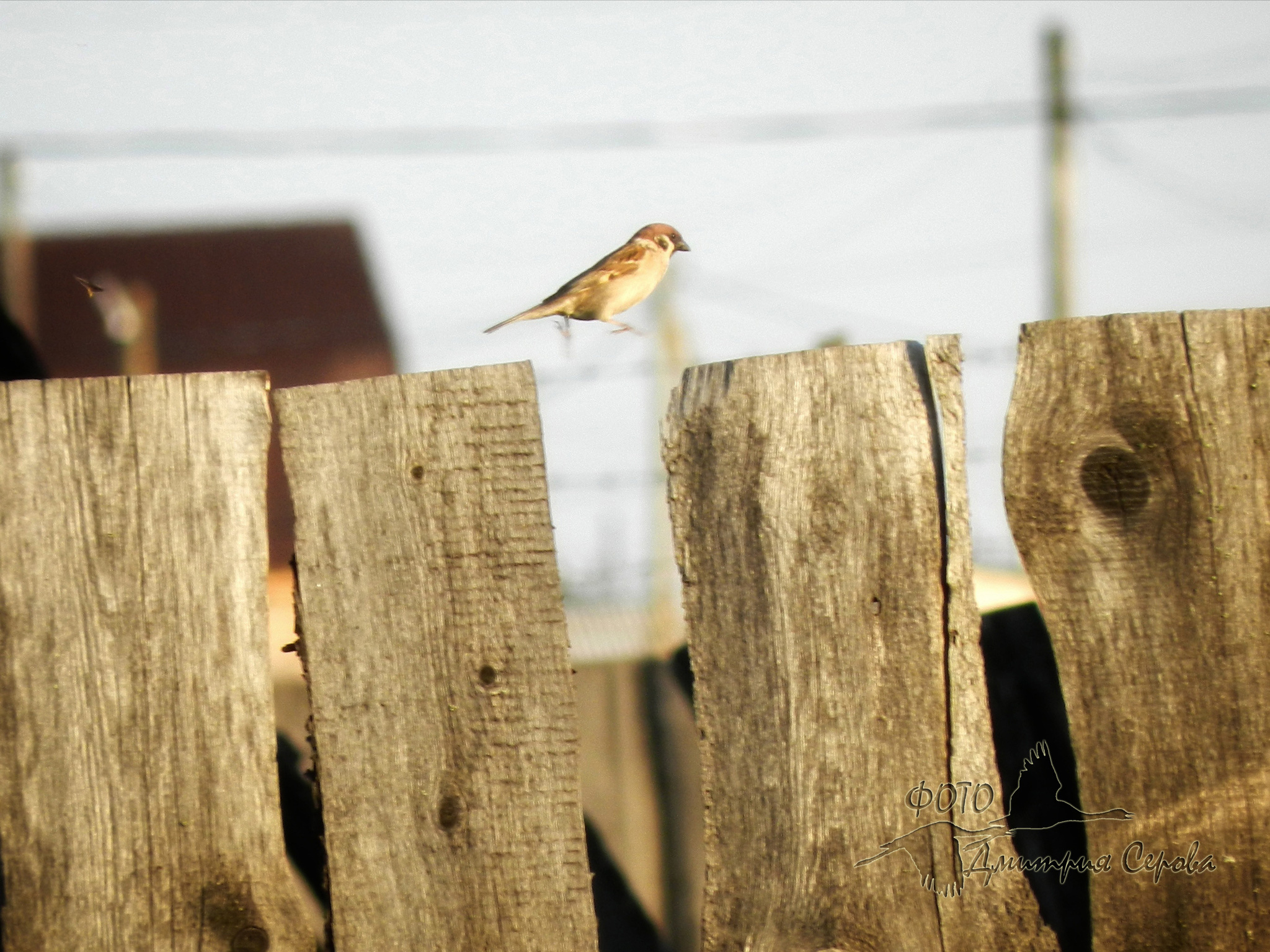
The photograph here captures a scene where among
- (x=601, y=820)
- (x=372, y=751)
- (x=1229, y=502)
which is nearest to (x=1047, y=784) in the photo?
(x=1229, y=502)

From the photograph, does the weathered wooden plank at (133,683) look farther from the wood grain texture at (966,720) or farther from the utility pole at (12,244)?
the utility pole at (12,244)

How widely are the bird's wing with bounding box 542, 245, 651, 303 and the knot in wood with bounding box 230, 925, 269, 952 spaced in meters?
1.79

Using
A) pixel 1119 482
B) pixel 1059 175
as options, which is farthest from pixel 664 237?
pixel 1059 175

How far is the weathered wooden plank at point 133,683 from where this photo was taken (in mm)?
2031

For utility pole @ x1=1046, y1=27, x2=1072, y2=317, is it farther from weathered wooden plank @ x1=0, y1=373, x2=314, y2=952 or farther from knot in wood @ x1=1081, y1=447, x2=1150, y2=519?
weathered wooden plank @ x1=0, y1=373, x2=314, y2=952

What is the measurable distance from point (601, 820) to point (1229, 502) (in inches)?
65.6

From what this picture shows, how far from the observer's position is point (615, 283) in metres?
3.41

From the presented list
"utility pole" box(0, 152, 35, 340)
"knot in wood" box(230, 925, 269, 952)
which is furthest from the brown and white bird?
"utility pole" box(0, 152, 35, 340)

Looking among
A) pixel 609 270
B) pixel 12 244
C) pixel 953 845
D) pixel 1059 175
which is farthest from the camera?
pixel 12 244

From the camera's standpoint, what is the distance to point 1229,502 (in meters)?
2.11

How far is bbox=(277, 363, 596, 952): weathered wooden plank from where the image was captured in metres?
2.04

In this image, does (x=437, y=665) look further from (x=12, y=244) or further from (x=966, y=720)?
(x=12, y=244)

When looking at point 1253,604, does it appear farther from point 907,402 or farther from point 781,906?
point 781,906

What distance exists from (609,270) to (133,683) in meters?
1.83
